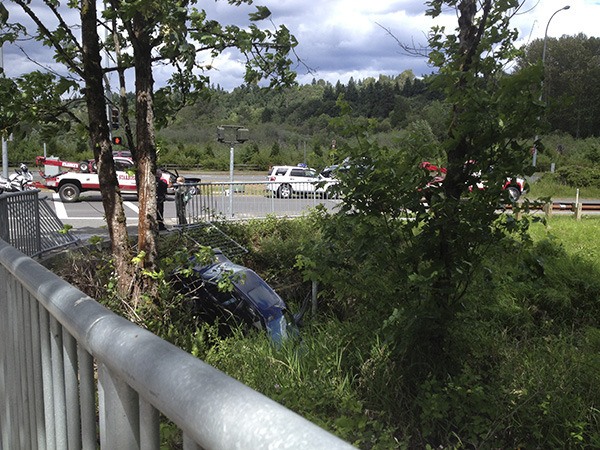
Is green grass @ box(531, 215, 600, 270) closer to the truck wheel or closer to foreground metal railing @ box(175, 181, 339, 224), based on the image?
foreground metal railing @ box(175, 181, 339, 224)

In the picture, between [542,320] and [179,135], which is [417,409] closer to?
[542,320]

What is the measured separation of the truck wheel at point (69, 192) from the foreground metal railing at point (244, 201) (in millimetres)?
10484

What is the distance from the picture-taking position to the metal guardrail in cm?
637

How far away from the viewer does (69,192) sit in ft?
72.2

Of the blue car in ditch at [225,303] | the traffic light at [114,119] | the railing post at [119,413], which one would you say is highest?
the traffic light at [114,119]

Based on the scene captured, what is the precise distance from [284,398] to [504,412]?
1876mm

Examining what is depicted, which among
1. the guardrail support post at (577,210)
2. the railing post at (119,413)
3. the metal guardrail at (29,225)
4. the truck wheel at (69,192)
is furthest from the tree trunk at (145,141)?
the truck wheel at (69,192)

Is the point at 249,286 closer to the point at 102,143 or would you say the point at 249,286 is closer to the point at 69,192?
the point at 102,143

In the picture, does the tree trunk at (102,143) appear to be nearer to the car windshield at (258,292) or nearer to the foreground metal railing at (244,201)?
the car windshield at (258,292)

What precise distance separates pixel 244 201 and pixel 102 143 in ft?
24.0

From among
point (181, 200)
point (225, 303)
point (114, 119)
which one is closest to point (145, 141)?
point (114, 119)

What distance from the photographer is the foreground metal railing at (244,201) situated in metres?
12.1

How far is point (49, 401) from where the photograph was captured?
62.9 inches

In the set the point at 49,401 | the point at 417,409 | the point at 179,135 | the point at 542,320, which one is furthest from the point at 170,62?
the point at 179,135
